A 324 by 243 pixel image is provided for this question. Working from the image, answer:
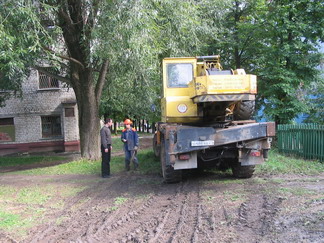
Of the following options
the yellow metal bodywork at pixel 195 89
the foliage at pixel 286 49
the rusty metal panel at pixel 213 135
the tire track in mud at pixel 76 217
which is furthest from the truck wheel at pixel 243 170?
the foliage at pixel 286 49

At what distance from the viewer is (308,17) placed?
12984 millimetres

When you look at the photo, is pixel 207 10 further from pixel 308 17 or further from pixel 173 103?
pixel 173 103

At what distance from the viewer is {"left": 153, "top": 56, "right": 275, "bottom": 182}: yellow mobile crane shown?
6.30 meters

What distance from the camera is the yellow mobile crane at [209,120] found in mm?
6301

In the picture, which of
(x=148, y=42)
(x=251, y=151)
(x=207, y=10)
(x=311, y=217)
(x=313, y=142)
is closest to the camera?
(x=311, y=217)

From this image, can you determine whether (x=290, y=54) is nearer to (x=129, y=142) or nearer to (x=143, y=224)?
(x=129, y=142)

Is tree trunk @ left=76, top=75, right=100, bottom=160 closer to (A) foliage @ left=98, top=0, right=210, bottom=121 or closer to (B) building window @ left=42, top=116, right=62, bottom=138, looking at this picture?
(A) foliage @ left=98, top=0, right=210, bottom=121

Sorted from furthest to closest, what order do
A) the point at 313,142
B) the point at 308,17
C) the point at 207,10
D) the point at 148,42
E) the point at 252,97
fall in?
the point at 207,10 < the point at 308,17 < the point at 313,142 < the point at 148,42 < the point at 252,97

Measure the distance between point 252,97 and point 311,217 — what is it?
256 cm

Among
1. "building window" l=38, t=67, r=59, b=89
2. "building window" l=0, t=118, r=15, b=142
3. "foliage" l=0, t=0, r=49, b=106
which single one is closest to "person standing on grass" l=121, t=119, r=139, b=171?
"foliage" l=0, t=0, r=49, b=106

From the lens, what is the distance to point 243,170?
26.9 feet

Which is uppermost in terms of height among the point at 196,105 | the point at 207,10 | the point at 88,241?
the point at 207,10

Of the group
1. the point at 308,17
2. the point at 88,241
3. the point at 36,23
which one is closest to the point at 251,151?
the point at 88,241

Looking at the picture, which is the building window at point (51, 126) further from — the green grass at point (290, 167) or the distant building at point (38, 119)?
the green grass at point (290, 167)
